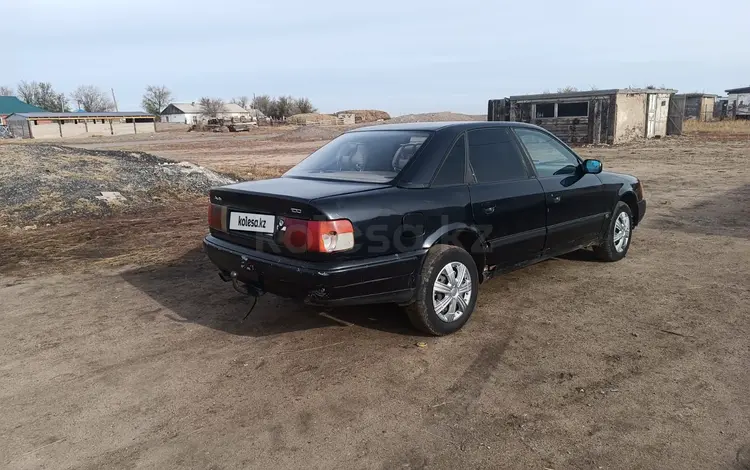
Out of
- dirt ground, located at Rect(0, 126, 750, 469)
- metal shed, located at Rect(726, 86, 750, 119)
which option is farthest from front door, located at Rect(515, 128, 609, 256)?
metal shed, located at Rect(726, 86, 750, 119)

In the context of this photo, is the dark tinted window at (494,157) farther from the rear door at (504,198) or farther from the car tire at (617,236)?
the car tire at (617,236)

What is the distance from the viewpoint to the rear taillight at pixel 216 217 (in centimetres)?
423

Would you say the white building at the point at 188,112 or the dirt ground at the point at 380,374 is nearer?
the dirt ground at the point at 380,374

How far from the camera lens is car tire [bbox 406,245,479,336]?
387 centimetres

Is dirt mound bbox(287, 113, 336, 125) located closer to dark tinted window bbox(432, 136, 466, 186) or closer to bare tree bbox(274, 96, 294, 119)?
bare tree bbox(274, 96, 294, 119)

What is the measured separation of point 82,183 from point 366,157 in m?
8.81

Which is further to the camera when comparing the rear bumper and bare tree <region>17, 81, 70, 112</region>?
bare tree <region>17, 81, 70, 112</region>

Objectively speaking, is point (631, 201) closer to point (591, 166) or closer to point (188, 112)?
point (591, 166)

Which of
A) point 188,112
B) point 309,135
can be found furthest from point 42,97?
point 309,135

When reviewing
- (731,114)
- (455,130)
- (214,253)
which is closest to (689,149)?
(455,130)

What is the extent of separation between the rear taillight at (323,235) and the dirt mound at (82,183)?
7372 mm

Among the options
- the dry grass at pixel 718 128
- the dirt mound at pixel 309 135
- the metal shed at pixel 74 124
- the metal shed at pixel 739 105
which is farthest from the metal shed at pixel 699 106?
the metal shed at pixel 74 124

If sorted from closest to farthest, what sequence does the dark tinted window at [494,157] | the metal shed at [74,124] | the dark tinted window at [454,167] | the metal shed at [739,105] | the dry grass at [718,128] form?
1. the dark tinted window at [454,167]
2. the dark tinted window at [494,157]
3. the dry grass at [718,128]
4. the metal shed at [739,105]
5. the metal shed at [74,124]

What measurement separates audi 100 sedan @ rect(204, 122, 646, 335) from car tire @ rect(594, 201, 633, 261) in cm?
70
